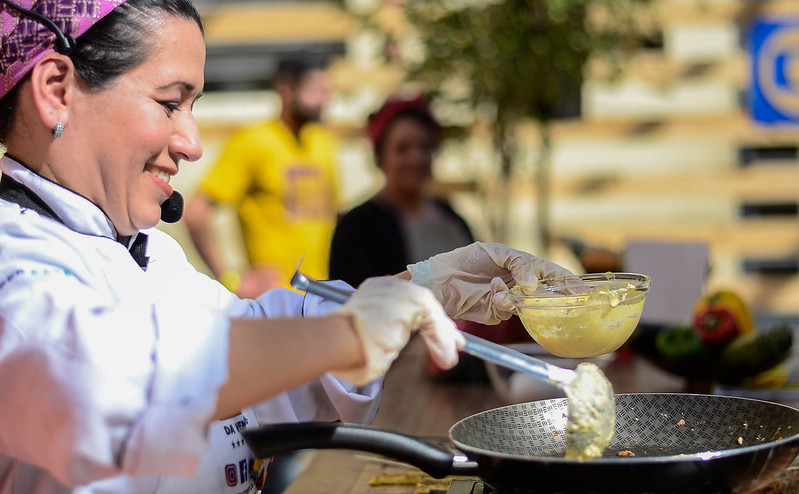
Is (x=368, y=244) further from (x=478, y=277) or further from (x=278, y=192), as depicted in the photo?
(x=478, y=277)

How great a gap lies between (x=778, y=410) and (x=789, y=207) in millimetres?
4934

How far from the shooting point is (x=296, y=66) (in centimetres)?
404

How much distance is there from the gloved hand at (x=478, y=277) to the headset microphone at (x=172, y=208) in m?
0.37

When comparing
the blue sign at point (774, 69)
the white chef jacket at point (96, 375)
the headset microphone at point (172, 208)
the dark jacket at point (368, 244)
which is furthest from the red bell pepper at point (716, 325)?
the blue sign at point (774, 69)

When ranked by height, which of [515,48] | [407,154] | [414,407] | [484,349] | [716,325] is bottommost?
A: [414,407]

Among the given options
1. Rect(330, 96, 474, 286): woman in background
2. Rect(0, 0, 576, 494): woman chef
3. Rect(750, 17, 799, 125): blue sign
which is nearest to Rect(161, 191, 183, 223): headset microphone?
Rect(0, 0, 576, 494): woman chef

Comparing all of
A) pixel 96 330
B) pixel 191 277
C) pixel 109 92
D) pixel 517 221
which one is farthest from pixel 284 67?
pixel 96 330

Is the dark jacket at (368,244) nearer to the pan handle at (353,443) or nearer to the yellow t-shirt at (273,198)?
the yellow t-shirt at (273,198)

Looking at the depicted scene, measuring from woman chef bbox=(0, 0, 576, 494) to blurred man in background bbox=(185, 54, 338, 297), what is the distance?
2.44 meters

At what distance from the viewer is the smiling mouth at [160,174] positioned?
1.23 meters

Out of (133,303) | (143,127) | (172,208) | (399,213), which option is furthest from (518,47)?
(133,303)

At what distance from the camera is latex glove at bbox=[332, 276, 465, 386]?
1.00m

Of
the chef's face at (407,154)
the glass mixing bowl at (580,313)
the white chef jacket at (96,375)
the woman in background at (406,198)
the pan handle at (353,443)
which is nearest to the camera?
the white chef jacket at (96,375)

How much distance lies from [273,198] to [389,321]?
305 centimetres
